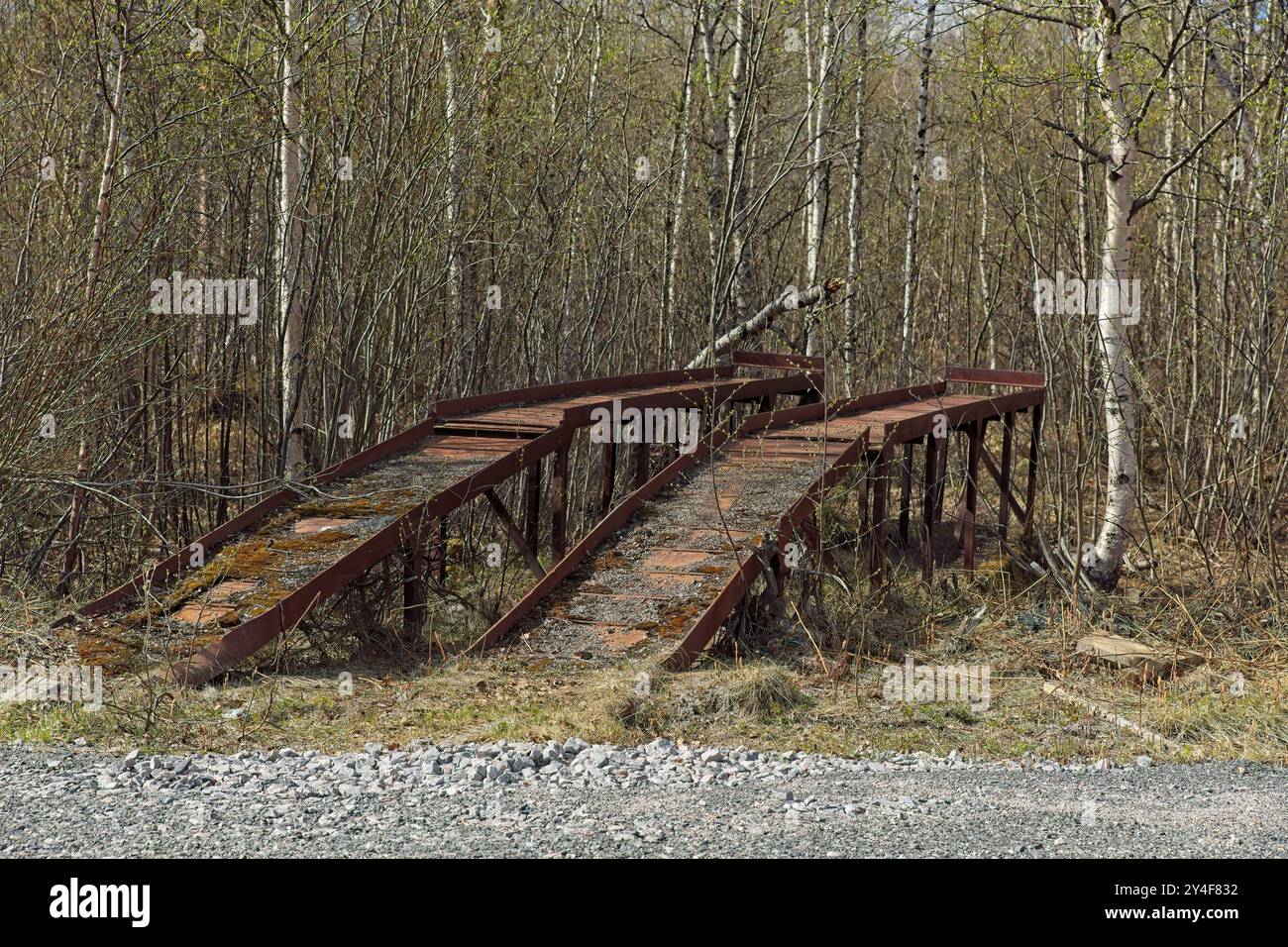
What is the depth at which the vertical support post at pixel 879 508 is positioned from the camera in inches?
384

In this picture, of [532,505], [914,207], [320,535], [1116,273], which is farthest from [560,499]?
[914,207]

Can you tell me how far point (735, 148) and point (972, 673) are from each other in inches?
240

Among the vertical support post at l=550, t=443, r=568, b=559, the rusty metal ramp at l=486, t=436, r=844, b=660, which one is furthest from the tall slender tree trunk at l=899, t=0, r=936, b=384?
the vertical support post at l=550, t=443, r=568, b=559

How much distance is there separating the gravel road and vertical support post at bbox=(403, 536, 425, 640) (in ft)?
7.50

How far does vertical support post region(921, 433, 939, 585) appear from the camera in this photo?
412 inches

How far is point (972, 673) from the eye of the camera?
26.2ft

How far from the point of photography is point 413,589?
8266mm

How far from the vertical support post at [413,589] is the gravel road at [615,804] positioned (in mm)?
2286

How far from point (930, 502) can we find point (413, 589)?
185 inches

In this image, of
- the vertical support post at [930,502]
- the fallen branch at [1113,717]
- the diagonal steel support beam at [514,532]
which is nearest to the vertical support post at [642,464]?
the diagonal steel support beam at [514,532]

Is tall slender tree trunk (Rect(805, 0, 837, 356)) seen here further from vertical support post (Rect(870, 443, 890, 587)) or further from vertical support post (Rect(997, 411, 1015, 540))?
vertical support post (Rect(870, 443, 890, 587))

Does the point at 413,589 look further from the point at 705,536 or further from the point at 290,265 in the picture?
the point at 290,265

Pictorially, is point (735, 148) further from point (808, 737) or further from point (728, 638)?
point (808, 737)

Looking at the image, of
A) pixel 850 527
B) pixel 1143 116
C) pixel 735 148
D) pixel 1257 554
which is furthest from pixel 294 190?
pixel 1257 554
